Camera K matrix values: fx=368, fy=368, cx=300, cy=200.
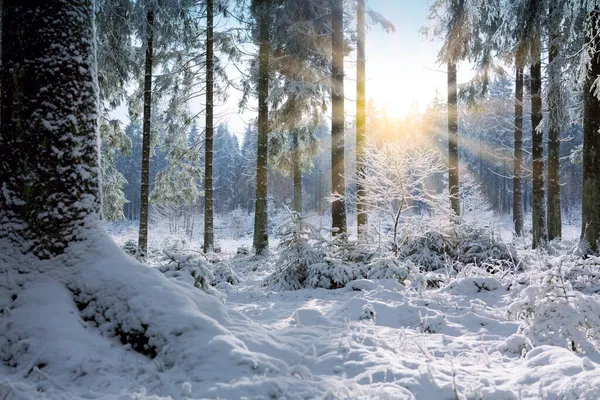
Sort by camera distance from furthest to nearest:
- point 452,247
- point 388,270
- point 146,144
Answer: point 146,144, point 452,247, point 388,270

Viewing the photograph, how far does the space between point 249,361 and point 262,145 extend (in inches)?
418

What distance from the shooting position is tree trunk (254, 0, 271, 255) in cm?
1245

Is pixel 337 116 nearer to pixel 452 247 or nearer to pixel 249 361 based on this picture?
pixel 452 247

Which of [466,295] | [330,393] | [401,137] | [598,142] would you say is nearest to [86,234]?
[330,393]

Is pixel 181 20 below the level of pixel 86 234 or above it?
above

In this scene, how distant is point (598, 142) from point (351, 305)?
20.4 feet

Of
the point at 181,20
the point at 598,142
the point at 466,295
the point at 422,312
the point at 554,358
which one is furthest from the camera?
the point at 181,20

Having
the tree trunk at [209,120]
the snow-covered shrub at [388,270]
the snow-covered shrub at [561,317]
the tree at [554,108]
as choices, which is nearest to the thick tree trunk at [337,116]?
the snow-covered shrub at [388,270]

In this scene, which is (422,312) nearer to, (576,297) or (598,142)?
(576,297)

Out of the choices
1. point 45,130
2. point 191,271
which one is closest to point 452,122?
point 191,271

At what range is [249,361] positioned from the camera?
2516 millimetres

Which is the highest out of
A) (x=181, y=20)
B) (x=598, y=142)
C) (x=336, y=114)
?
(x=181, y=20)

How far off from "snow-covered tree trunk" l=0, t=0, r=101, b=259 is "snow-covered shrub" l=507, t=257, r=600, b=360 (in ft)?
14.0

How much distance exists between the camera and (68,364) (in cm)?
256
